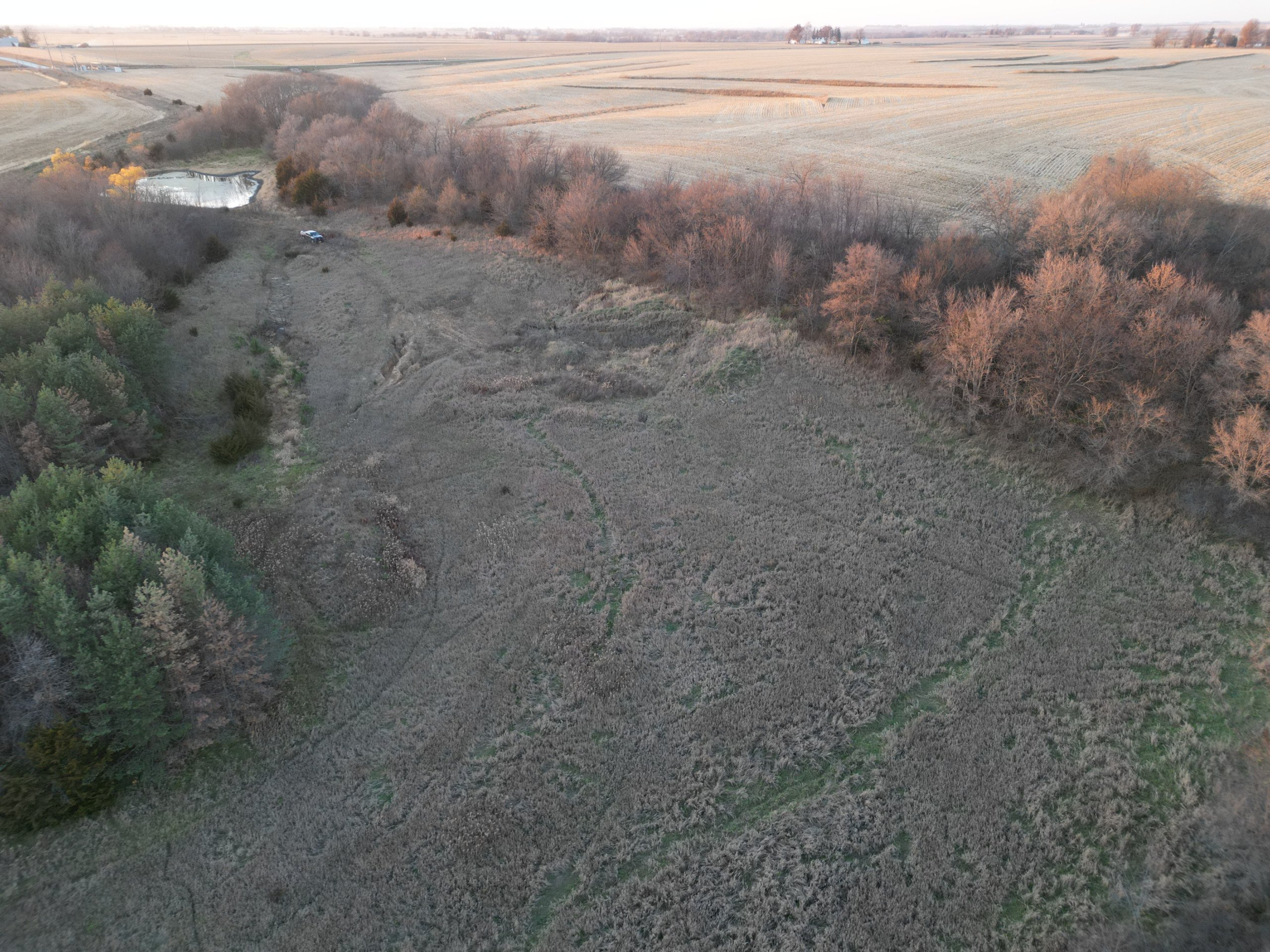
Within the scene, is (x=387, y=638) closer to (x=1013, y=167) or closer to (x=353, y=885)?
(x=353, y=885)

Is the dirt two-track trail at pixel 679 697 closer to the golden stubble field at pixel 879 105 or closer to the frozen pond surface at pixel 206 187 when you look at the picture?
the golden stubble field at pixel 879 105

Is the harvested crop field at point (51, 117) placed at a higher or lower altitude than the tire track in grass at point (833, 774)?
higher

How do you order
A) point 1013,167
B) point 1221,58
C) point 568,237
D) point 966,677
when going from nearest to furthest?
point 966,677 < point 568,237 < point 1013,167 < point 1221,58

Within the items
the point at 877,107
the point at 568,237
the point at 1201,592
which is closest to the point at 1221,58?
the point at 877,107

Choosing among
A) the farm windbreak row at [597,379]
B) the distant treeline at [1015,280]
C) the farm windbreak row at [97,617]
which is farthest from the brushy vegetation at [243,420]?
the distant treeline at [1015,280]

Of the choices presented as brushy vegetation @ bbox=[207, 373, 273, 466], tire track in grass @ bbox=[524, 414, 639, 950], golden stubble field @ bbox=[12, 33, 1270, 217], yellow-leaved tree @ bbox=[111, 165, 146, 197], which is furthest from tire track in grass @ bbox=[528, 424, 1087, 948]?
yellow-leaved tree @ bbox=[111, 165, 146, 197]

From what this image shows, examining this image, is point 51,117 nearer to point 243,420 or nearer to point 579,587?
point 243,420

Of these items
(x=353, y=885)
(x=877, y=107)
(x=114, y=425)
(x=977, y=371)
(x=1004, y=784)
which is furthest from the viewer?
(x=877, y=107)
